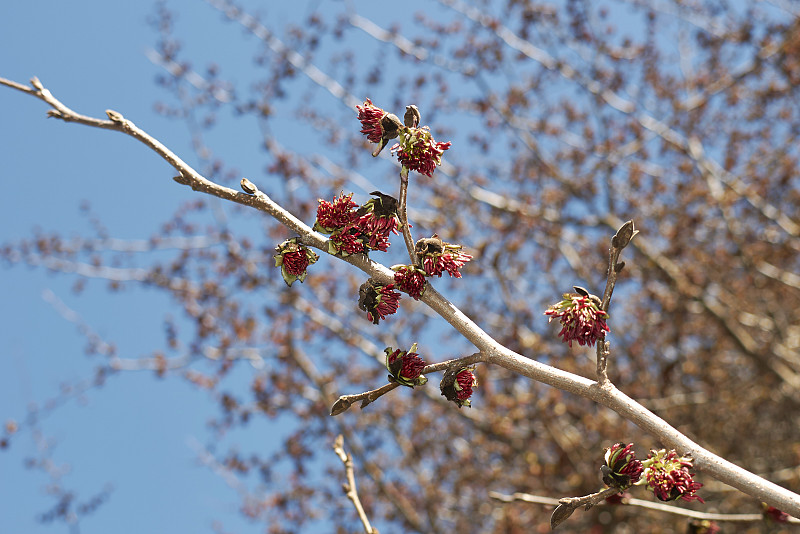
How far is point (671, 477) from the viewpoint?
1724 mm

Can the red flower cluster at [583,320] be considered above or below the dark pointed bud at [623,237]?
below

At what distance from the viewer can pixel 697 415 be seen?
686cm

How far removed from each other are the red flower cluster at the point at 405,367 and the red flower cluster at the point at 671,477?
703mm

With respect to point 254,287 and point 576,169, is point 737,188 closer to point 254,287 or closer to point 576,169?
point 576,169

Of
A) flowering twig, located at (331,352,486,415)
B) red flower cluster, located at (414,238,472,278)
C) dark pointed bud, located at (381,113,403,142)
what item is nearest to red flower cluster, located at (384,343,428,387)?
flowering twig, located at (331,352,486,415)

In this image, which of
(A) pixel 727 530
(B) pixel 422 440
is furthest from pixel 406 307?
(A) pixel 727 530

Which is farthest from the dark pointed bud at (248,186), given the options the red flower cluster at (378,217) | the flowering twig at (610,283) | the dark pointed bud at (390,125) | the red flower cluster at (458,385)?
the flowering twig at (610,283)

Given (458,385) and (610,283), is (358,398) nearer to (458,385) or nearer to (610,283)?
(458,385)

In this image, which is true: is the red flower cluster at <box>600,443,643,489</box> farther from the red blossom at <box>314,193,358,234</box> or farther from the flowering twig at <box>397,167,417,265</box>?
the red blossom at <box>314,193,358,234</box>

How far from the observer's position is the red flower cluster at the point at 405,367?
181cm

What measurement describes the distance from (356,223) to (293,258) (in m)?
0.22

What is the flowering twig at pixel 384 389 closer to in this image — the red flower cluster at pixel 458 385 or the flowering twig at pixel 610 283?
the red flower cluster at pixel 458 385

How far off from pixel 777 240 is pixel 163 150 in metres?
7.33

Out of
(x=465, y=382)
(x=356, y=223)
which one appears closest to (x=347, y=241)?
(x=356, y=223)
